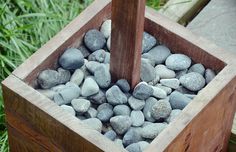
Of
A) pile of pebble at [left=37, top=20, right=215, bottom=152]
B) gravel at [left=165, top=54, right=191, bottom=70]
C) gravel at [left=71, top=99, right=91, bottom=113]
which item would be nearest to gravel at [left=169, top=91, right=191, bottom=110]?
pile of pebble at [left=37, top=20, right=215, bottom=152]

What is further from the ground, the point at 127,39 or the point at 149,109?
the point at 127,39

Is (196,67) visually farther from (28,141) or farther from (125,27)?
(28,141)

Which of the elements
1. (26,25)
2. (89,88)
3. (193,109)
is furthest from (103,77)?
(26,25)

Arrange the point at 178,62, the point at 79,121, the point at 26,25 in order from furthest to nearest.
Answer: the point at 26,25, the point at 178,62, the point at 79,121

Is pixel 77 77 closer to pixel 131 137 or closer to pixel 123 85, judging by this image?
pixel 123 85

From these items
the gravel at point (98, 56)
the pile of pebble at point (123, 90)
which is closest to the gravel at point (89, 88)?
the pile of pebble at point (123, 90)

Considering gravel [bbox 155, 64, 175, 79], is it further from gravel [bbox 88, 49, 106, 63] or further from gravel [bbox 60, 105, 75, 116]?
gravel [bbox 60, 105, 75, 116]
